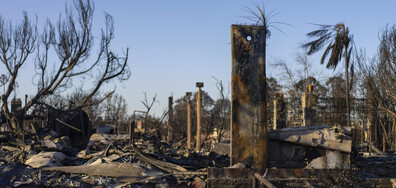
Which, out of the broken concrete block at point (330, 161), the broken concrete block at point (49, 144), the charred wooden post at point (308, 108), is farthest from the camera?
the charred wooden post at point (308, 108)

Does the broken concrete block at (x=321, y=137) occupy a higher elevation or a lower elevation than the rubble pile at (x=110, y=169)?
higher

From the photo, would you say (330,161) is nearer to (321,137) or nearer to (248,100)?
(321,137)

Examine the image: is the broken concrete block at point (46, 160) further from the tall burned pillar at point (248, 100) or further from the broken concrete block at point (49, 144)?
the tall burned pillar at point (248, 100)

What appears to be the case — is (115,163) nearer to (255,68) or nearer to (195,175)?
(195,175)

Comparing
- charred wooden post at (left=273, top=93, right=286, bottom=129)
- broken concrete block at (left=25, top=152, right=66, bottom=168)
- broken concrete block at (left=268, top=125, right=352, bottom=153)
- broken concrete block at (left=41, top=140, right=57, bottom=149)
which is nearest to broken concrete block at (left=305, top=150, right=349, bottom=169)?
broken concrete block at (left=268, top=125, right=352, bottom=153)

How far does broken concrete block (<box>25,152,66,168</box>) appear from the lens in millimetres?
9678

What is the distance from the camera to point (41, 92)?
21.2 meters

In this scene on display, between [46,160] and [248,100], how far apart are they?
4.90 metres

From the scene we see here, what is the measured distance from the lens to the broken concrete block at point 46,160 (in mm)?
9678

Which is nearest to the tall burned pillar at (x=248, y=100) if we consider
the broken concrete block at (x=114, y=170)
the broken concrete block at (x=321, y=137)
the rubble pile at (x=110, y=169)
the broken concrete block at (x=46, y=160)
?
the broken concrete block at (x=321, y=137)

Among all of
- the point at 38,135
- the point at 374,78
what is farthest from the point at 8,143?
the point at 374,78

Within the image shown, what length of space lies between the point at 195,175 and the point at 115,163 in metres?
1.80

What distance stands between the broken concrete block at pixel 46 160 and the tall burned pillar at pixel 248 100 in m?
4.28

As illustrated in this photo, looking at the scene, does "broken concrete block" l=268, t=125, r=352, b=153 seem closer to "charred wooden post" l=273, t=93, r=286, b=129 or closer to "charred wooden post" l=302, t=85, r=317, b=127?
"charred wooden post" l=302, t=85, r=317, b=127
